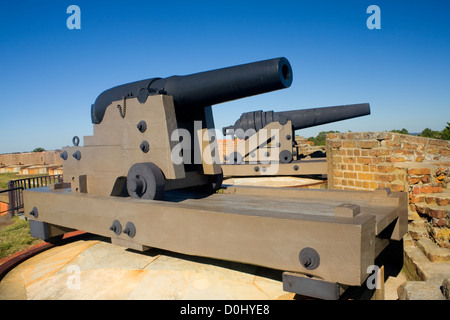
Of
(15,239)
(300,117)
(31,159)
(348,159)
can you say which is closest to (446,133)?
(300,117)

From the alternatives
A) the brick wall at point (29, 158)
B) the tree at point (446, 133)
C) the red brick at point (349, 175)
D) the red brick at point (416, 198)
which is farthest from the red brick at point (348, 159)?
the brick wall at point (29, 158)

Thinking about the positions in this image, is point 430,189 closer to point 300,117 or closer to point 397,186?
point 397,186

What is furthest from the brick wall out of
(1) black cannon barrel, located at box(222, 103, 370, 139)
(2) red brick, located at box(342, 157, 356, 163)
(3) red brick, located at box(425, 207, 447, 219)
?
(3) red brick, located at box(425, 207, 447, 219)

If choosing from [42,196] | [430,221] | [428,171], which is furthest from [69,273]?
[428,171]

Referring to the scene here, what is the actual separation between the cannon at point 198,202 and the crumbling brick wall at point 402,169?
0.86 meters

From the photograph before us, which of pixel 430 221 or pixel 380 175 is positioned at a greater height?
pixel 380 175

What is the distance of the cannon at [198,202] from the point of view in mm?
A: 1937

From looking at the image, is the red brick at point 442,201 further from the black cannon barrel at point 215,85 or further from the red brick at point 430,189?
the black cannon barrel at point 215,85

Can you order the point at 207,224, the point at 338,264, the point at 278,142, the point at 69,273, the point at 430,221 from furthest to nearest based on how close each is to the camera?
the point at 278,142
the point at 430,221
the point at 69,273
the point at 207,224
the point at 338,264

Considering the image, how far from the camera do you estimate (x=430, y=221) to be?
330cm

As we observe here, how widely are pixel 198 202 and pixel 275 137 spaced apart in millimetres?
4913

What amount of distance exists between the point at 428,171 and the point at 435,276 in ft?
4.98

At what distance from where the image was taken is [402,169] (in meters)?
3.91

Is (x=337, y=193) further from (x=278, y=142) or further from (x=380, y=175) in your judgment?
(x=278, y=142)
